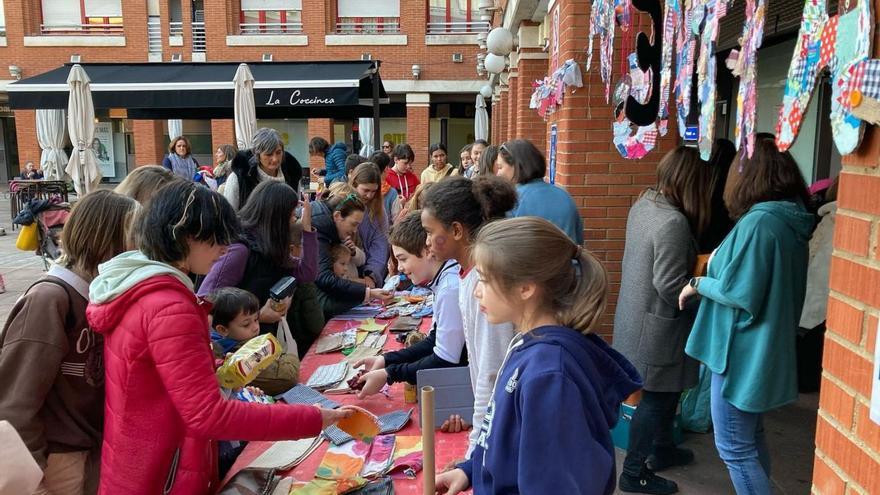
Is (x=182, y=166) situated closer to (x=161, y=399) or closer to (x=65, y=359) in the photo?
(x=65, y=359)

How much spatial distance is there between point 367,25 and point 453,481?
2412 centimetres

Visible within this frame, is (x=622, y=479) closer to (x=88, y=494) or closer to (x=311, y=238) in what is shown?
(x=311, y=238)

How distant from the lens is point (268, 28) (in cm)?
2456

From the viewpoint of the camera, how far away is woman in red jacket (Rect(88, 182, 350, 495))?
6.32 feet

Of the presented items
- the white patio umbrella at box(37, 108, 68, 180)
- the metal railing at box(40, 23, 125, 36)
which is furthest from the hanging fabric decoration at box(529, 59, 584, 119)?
the metal railing at box(40, 23, 125, 36)

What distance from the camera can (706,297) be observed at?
3.07m

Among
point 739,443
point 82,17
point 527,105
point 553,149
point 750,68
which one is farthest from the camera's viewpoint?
point 82,17

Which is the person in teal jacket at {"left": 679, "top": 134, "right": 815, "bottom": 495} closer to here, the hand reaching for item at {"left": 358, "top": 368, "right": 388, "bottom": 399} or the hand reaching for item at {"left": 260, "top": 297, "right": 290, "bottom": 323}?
the hand reaching for item at {"left": 358, "top": 368, "right": 388, "bottom": 399}

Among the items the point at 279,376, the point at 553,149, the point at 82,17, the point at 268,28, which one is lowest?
the point at 279,376

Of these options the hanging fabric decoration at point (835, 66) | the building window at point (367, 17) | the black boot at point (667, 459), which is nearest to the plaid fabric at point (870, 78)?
the hanging fabric decoration at point (835, 66)

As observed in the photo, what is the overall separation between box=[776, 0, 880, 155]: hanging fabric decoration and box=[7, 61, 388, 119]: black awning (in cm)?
899

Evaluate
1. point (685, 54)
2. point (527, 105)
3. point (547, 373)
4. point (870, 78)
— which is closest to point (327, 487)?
point (547, 373)

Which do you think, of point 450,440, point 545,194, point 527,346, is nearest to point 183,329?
point 527,346

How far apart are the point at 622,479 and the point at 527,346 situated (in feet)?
7.94
